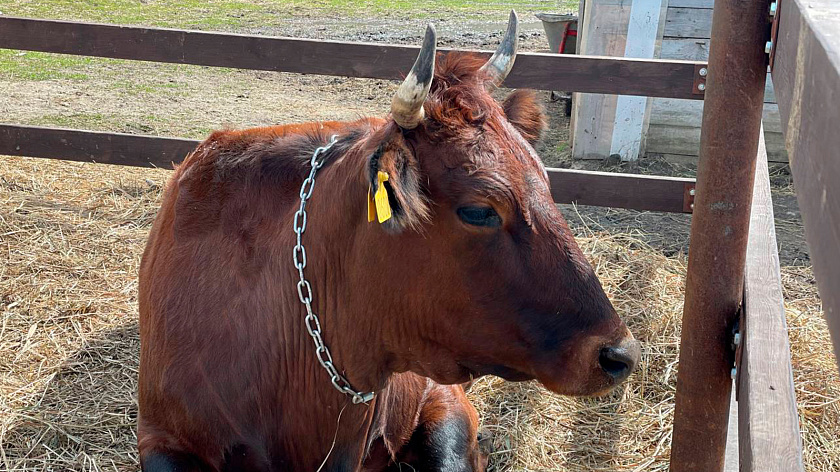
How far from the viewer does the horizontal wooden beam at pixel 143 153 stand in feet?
17.6

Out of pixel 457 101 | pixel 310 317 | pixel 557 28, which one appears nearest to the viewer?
pixel 457 101

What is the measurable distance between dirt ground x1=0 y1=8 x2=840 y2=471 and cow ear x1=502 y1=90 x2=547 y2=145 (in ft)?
4.14

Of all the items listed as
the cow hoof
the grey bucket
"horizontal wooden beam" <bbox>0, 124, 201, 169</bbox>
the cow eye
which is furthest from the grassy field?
the cow eye

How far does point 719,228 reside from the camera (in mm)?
2295

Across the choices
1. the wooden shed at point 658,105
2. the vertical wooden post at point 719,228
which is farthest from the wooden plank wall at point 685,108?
the vertical wooden post at point 719,228

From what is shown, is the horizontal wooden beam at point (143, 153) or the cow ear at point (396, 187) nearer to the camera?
the cow ear at point (396, 187)

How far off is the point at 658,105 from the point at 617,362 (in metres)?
5.99

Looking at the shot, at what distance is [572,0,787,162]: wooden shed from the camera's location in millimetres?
7184

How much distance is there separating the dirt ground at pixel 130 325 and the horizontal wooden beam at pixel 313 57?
1.23 ft

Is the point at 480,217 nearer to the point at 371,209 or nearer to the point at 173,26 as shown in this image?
the point at 371,209

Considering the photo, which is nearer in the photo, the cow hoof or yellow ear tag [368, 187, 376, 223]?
yellow ear tag [368, 187, 376, 223]

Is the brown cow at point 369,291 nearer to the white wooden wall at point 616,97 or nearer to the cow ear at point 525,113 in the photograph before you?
the cow ear at point 525,113

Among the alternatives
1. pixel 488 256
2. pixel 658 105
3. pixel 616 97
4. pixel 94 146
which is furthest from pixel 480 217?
pixel 658 105

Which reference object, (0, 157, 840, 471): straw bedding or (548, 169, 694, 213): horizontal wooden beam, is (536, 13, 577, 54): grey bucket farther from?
(548, 169, 694, 213): horizontal wooden beam
